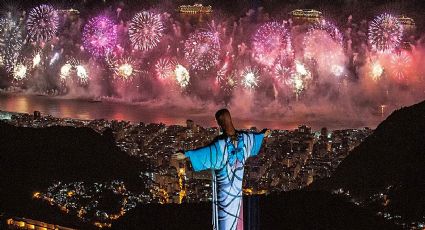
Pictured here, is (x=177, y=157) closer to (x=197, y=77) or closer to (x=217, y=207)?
(x=217, y=207)

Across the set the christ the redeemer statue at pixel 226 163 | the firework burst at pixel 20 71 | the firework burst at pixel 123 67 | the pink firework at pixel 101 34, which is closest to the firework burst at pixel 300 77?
the firework burst at pixel 123 67

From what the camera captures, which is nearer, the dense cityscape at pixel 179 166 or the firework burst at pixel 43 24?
the dense cityscape at pixel 179 166

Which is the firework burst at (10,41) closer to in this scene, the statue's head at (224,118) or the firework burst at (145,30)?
the firework burst at (145,30)

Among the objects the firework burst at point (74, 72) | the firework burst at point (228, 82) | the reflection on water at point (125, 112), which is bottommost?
the reflection on water at point (125, 112)

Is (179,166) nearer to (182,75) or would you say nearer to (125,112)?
(125,112)

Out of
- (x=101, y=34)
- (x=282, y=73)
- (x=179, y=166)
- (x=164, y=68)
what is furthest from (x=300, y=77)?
(x=179, y=166)

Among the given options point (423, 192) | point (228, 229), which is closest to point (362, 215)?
point (423, 192)
